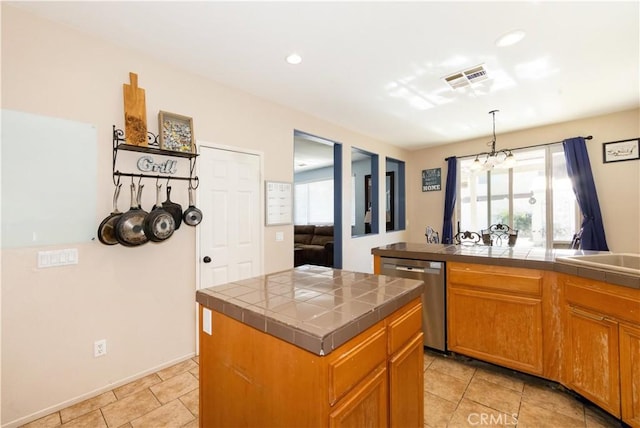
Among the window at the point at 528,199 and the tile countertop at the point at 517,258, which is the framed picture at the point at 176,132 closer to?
the tile countertop at the point at 517,258

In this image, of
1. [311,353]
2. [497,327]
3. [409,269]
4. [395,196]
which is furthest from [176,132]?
[395,196]

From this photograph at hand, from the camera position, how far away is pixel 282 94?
3.25 meters

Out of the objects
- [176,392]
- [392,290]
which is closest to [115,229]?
[176,392]

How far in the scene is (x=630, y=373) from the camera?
1.61 meters

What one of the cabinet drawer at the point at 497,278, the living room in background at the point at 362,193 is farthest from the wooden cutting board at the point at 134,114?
the living room in background at the point at 362,193

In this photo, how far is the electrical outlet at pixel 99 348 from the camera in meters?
2.12

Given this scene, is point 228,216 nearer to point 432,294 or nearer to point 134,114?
point 134,114

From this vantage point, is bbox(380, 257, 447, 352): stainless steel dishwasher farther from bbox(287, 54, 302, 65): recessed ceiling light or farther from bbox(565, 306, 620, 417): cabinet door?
bbox(287, 54, 302, 65): recessed ceiling light

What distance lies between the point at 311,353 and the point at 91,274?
205cm

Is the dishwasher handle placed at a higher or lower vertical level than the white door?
lower

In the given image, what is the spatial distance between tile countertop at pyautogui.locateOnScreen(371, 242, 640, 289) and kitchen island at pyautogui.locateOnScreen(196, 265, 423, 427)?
1056mm

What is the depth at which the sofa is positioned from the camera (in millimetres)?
5703

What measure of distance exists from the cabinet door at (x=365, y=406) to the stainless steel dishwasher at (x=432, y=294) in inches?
58.5

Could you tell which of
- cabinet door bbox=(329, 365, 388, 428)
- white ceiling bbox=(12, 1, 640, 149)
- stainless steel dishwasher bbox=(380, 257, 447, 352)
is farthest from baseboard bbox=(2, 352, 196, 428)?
white ceiling bbox=(12, 1, 640, 149)
